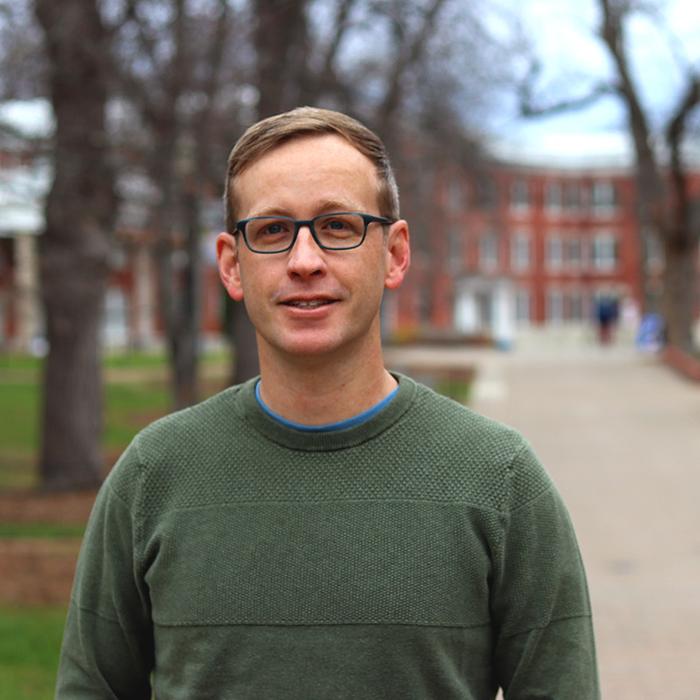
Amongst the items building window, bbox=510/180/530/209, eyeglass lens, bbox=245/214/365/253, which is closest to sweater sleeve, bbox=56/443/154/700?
eyeglass lens, bbox=245/214/365/253

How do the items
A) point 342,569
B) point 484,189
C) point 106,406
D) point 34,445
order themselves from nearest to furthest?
point 342,569, point 34,445, point 484,189, point 106,406

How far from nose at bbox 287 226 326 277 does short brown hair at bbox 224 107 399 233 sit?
16 cm

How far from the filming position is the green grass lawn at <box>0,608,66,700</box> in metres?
5.48

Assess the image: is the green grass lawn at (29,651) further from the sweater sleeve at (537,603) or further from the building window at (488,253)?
the building window at (488,253)

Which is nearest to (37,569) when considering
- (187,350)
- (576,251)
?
(187,350)

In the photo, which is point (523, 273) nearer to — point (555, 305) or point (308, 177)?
point (555, 305)

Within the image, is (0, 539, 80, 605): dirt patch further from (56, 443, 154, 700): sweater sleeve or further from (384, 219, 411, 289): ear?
(384, 219, 411, 289): ear

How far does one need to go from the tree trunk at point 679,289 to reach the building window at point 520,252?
120ft

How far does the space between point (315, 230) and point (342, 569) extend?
0.60 m

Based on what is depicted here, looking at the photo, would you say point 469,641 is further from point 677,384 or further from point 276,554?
point 677,384

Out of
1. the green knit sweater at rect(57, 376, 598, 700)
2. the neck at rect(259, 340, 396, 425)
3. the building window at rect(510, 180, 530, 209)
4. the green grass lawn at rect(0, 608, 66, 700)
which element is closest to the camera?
the green knit sweater at rect(57, 376, 598, 700)

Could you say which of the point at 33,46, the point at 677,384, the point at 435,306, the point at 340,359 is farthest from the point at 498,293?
the point at 340,359

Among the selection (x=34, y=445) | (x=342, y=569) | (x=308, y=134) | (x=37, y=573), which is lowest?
(x=34, y=445)

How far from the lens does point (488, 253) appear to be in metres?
64.3
